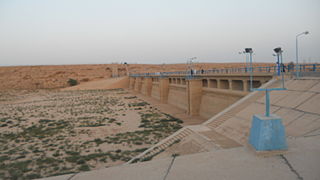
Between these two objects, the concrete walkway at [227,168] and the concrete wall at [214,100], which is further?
the concrete wall at [214,100]

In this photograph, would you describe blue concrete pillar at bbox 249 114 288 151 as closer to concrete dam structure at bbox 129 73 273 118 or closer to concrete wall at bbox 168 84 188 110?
concrete dam structure at bbox 129 73 273 118

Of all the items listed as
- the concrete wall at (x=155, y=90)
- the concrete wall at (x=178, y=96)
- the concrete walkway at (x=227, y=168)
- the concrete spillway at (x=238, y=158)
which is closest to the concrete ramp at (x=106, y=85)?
the concrete wall at (x=155, y=90)

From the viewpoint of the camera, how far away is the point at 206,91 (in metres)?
31.1

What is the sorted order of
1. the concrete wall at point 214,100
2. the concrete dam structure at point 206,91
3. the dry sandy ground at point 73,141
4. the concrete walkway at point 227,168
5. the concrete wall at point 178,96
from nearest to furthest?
the concrete walkway at point 227,168
the dry sandy ground at point 73,141
the concrete dam structure at point 206,91
the concrete wall at point 214,100
the concrete wall at point 178,96

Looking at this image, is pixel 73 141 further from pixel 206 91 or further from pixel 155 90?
pixel 155 90

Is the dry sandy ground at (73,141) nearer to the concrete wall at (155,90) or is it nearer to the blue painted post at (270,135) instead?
the blue painted post at (270,135)

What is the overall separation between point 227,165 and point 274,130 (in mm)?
2047

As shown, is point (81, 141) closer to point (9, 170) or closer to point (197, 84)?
point (9, 170)

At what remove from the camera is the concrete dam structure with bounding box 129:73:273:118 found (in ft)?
77.9

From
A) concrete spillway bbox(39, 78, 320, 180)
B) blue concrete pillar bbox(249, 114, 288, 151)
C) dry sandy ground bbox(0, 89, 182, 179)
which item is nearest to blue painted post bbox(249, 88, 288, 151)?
blue concrete pillar bbox(249, 114, 288, 151)

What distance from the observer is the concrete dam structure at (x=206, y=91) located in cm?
2373

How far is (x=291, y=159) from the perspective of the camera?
7.15 metres

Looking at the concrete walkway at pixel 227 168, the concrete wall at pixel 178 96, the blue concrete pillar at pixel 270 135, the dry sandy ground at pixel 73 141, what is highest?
the blue concrete pillar at pixel 270 135

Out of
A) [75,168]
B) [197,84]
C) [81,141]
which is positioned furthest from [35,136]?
[197,84]
